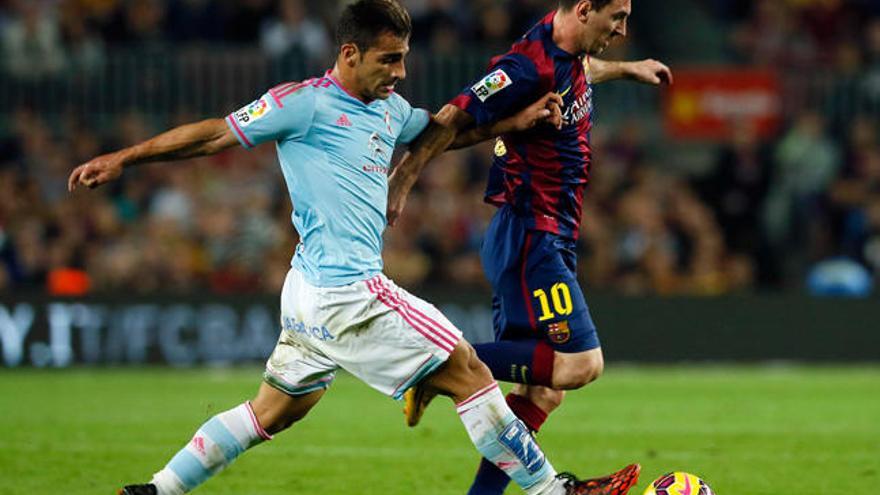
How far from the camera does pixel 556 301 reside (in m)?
7.53

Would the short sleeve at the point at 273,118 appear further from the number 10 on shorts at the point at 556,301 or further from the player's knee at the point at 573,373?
the player's knee at the point at 573,373

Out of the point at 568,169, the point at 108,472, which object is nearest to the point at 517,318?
the point at 568,169

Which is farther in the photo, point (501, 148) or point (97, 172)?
point (501, 148)

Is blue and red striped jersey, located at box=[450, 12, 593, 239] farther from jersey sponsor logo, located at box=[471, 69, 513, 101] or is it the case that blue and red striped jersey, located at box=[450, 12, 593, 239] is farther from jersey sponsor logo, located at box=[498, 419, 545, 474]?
jersey sponsor logo, located at box=[498, 419, 545, 474]

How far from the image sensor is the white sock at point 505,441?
6617mm

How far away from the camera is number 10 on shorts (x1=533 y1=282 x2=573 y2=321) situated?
24.7 feet

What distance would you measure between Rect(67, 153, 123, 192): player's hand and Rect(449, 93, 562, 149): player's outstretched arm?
5.44ft

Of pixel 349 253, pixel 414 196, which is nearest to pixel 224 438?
pixel 349 253

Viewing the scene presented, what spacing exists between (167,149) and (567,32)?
2189 millimetres

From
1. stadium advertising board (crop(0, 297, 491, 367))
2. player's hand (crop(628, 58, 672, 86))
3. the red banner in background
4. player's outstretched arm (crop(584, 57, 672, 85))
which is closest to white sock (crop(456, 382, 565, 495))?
player's outstretched arm (crop(584, 57, 672, 85))

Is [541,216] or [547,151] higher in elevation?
[547,151]

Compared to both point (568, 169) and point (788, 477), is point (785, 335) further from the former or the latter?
point (568, 169)

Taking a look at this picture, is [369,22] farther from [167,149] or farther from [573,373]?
[573,373]

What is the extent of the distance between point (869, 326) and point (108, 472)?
1042 centimetres
